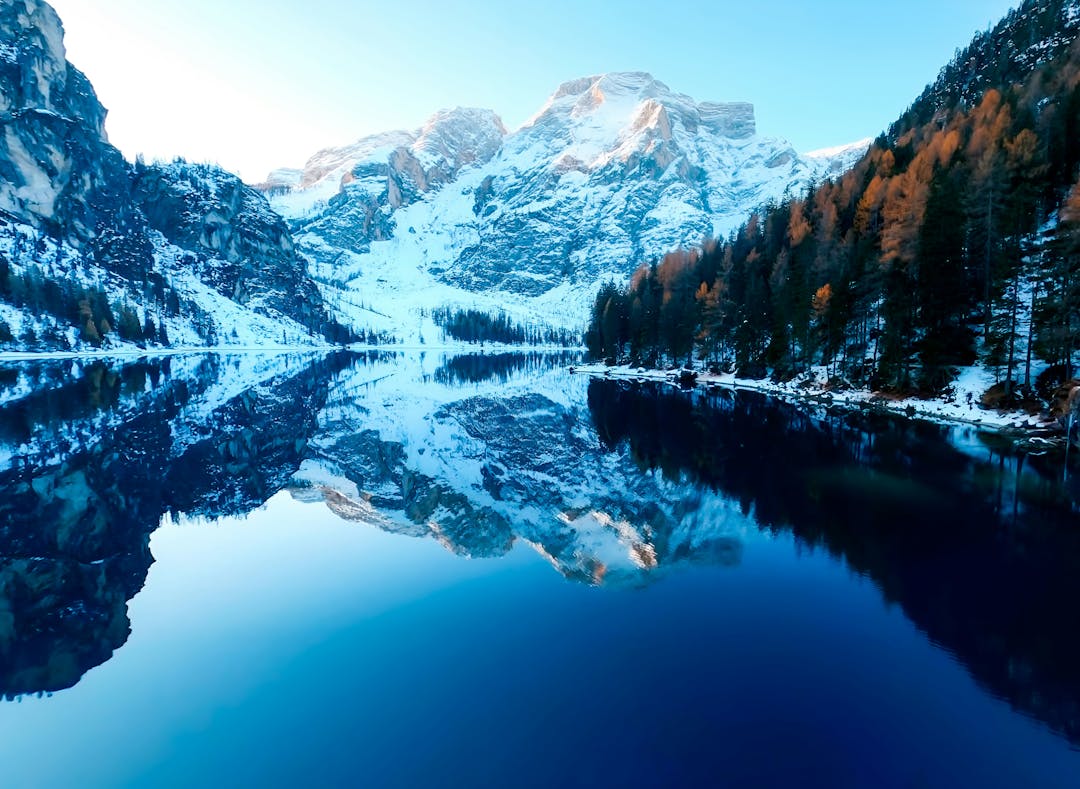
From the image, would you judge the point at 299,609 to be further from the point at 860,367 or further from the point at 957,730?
the point at 860,367

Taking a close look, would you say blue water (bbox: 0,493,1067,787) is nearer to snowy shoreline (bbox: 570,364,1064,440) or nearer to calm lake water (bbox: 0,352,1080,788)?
calm lake water (bbox: 0,352,1080,788)

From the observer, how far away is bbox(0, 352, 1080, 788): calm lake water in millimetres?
8031

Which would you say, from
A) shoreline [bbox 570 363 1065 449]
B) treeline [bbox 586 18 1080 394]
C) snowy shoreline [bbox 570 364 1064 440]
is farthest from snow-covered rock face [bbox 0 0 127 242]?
snowy shoreline [bbox 570 364 1064 440]

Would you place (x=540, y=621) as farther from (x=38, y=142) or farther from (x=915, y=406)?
(x=38, y=142)

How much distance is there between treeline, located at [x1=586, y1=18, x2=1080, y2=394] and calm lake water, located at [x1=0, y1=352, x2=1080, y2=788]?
17332mm

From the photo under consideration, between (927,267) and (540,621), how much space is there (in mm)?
47135

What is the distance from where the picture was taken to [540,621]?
1233 cm

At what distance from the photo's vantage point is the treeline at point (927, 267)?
39.4 meters

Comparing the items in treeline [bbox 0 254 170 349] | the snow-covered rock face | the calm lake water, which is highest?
the snow-covered rock face

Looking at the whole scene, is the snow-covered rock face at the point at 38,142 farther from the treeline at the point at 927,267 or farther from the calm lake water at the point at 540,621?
the calm lake water at the point at 540,621

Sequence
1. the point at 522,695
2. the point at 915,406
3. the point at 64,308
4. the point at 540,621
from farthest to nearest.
Answer: the point at 64,308 → the point at 915,406 → the point at 540,621 → the point at 522,695

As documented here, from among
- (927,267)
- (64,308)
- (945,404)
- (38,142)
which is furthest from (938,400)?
(38,142)

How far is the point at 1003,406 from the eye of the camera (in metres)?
37.1

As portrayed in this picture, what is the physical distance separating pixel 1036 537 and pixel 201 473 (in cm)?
3334
